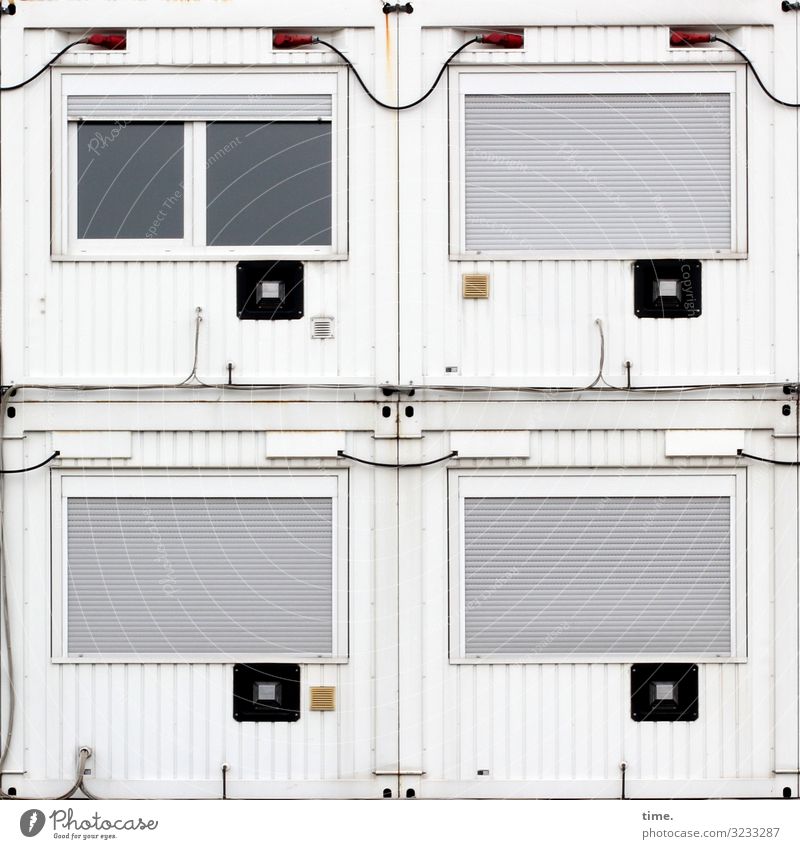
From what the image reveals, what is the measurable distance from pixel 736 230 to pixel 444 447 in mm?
1591

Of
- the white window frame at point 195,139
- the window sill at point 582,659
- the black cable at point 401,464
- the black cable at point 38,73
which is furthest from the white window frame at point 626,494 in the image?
the black cable at point 38,73

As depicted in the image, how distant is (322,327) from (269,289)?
282 millimetres

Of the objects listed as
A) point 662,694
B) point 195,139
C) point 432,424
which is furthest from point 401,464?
point 195,139

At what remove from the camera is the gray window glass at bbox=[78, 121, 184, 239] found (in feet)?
14.9

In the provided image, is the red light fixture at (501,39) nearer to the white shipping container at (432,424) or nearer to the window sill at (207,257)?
the white shipping container at (432,424)

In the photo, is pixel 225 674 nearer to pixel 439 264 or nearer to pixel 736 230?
pixel 439 264

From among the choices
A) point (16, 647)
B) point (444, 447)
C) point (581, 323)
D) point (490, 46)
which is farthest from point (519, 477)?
point (16, 647)

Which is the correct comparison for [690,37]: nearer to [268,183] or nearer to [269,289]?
[268,183]

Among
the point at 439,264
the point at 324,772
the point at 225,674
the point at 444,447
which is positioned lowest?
the point at 324,772

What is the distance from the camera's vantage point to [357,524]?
4500 millimetres

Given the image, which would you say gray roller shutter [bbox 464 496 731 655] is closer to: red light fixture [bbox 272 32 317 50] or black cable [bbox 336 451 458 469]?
black cable [bbox 336 451 458 469]

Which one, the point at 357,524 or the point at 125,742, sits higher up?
the point at 357,524

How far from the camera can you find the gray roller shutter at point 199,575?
4.51 meters

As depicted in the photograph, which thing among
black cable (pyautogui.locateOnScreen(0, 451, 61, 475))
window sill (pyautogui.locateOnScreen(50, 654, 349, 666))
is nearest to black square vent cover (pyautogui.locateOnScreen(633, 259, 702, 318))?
window sill (pyautogui.locateOnScreen(50, 654, 349, 666))
